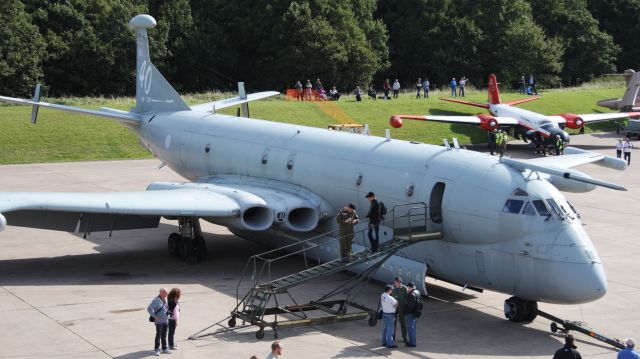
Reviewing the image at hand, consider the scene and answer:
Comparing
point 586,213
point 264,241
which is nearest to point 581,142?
point 586,213

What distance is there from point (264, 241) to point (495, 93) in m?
30.9

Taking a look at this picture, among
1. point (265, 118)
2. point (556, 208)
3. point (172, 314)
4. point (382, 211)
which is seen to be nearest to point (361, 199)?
point (382, 211)

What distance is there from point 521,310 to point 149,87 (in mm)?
15158

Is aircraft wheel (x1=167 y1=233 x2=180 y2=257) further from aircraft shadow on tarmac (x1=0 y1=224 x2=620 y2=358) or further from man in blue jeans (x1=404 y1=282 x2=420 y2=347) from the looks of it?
man in blue jeans (x1=404 y1=282 x2=420 y2=347)

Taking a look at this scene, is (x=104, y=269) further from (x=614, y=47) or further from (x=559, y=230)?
(x=614, y=47)

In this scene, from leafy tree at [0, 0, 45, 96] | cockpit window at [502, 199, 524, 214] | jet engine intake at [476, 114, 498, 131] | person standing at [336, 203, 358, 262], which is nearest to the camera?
cockpit window at [502, 199, 524, 214]

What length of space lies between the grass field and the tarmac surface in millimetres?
17323

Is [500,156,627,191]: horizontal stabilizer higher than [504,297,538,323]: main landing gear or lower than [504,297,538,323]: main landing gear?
higher

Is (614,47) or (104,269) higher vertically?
(614,47)

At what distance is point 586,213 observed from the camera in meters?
29.7

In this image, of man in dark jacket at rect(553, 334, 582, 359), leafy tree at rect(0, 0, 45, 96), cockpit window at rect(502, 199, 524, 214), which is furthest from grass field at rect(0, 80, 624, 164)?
man in dark jacket at rect(553, 334, 582, 359)

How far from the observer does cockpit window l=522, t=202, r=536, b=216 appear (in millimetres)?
16641

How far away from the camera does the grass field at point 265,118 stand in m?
43.4

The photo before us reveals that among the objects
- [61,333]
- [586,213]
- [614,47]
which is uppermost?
[614,47]
